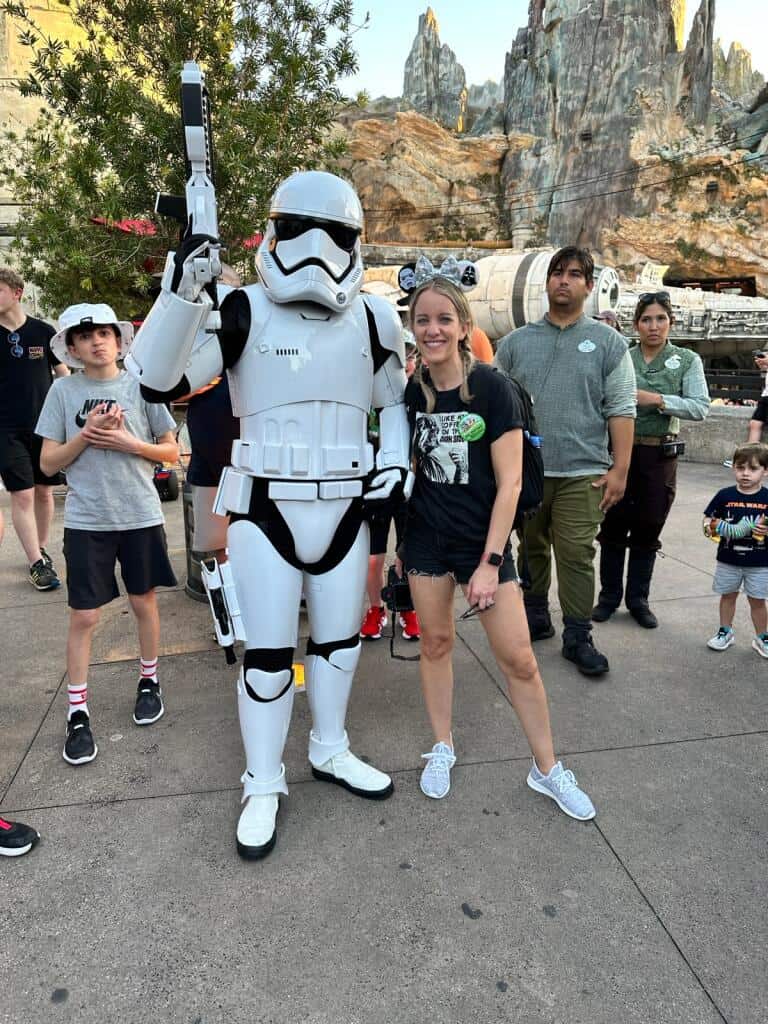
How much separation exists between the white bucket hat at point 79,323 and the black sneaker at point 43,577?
2.22 metres

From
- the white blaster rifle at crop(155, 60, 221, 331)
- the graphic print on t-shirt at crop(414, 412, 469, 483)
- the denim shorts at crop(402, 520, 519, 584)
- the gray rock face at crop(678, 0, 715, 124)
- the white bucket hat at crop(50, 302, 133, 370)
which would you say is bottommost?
the denim shorts at crop(402, 520, 519, 584)

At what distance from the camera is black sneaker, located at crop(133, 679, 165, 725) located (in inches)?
108

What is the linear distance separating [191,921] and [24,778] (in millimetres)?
1029

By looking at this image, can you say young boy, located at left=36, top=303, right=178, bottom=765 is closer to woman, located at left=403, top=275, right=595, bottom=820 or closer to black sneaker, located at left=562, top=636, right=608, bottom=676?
woman, located at left=403, top=275, right=595, bottom=820

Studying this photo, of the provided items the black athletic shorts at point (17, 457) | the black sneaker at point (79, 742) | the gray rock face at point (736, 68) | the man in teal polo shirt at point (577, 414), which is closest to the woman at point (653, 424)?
the man in teal polo shirt at point (577, 414)

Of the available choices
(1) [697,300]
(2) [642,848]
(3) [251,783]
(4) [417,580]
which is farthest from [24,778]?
(1) [697,300]

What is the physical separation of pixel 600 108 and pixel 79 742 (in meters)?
49.8

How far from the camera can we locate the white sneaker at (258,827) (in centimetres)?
198

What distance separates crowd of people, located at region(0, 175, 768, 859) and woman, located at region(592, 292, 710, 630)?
12 mm

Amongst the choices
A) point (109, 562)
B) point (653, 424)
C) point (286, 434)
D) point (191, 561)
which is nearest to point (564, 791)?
point (286, 434)

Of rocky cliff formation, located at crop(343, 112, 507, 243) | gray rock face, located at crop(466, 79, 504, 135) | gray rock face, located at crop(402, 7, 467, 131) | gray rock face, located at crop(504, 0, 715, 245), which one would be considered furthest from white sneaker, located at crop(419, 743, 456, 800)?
gray rock face, located at crop(402, 7, 467, 131)

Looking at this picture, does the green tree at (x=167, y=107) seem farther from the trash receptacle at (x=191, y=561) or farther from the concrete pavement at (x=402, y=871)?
the concrete pavement at (x=402, y=871)

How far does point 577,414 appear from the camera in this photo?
305 cm

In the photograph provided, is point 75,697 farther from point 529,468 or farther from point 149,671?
point 529,468
